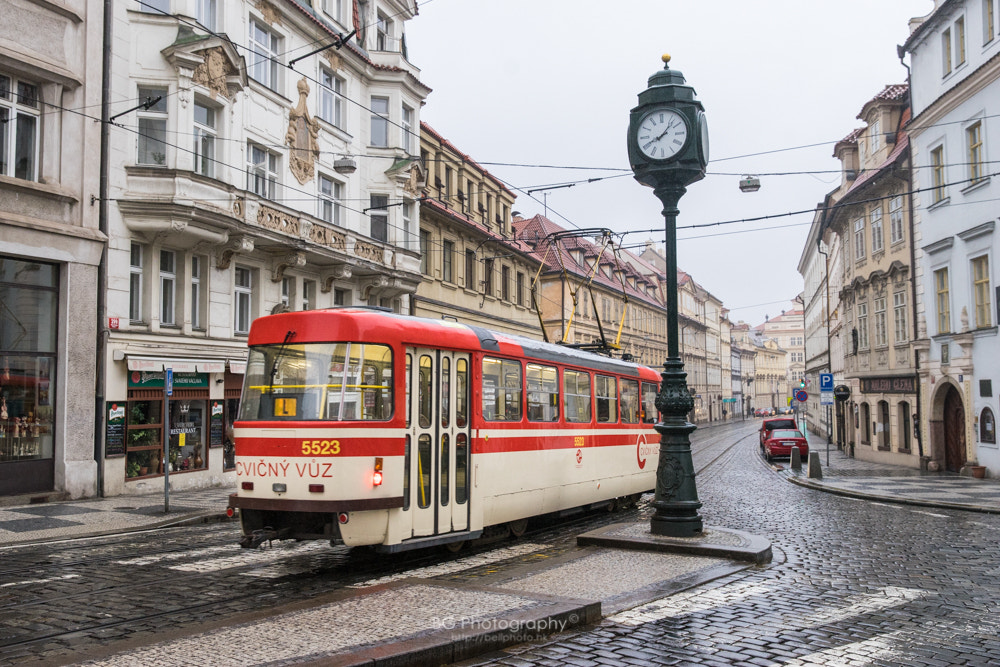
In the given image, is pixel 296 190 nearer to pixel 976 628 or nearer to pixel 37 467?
pixel 37 467

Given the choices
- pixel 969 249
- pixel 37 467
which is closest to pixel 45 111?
pixel 37 467

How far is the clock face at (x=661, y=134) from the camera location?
11.9 meters

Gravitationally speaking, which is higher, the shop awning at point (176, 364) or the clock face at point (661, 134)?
the clock face at point (661, 134)

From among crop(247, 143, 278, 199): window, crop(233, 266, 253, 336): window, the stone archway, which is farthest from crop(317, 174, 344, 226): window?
the stone archway

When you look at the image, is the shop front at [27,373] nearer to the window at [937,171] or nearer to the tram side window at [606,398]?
the tram side window at [606,398]

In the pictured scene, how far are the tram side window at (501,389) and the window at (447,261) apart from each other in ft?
75.8

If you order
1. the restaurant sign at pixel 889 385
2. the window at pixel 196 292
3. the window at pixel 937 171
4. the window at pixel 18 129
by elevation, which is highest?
the window at pixel 937 171

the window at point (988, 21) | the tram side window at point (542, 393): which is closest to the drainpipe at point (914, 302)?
the window at point (988, 21)

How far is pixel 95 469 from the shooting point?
59.6ft

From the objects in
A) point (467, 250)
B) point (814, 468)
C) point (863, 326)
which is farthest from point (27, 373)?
point (863, 326)

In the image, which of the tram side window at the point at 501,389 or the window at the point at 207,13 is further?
the window at the point at 207,13

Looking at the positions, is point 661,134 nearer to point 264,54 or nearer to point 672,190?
point 672,190

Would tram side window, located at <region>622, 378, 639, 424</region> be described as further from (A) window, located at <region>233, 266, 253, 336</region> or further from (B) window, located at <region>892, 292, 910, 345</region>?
(B) window, located at <region>892, 292, 910, 345</region>

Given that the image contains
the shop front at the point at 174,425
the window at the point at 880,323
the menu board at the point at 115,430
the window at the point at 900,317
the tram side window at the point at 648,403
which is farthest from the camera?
the window at the point at 880,323
